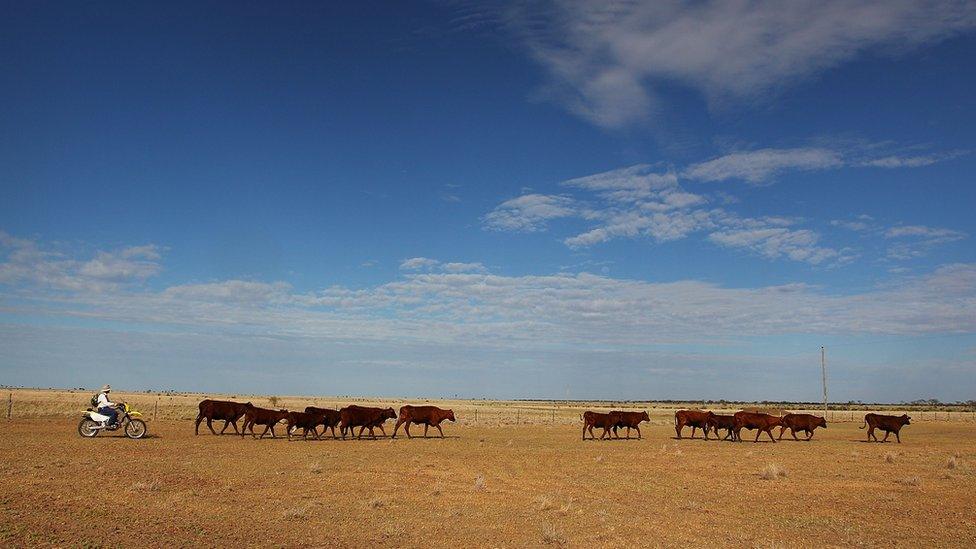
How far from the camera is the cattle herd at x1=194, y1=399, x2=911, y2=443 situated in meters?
33.5

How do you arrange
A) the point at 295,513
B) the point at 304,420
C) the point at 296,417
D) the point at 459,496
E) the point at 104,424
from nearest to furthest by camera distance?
the point at 295,513, the point at 459,496, the point at 104,424, the point at 296,417, the point at 304,420

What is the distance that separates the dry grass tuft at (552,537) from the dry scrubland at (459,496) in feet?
0.09

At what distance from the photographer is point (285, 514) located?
14.1m

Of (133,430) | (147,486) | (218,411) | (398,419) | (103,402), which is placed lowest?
(147,486)

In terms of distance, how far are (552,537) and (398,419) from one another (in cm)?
2677

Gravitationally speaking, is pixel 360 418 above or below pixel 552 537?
above

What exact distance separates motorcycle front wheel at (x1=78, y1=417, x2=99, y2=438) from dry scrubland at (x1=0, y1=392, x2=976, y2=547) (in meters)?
0.51

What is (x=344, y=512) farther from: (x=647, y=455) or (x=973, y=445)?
(x=973, y=445)

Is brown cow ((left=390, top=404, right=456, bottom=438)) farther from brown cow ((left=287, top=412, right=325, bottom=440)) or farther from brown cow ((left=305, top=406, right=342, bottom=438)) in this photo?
brown cow ((left=287, top=412, right=325, bottom=440))

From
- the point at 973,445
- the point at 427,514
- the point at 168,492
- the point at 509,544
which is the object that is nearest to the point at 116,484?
the point at 168,492

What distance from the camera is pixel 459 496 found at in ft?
56.9

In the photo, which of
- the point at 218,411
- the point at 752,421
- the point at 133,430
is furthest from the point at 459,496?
the point at 752,421

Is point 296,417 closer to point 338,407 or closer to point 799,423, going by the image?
point 799,423

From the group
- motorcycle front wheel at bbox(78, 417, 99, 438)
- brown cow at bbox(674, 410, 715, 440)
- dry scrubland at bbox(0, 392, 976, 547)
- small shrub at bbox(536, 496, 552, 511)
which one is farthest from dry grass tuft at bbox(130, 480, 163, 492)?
brown cow at bbox(674, 410, 715, 440)
